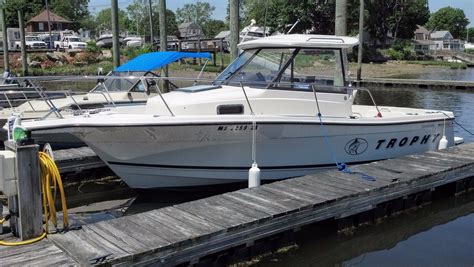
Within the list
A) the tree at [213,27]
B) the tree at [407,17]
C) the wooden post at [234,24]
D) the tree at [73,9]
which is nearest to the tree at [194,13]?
the tree at [213,27]

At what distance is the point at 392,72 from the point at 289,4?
16.5 m

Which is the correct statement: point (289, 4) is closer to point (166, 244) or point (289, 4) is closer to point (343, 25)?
point (343, 25)

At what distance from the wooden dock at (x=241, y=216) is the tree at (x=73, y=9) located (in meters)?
83.9

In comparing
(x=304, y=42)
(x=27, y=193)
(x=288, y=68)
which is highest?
(x=304, y=42)

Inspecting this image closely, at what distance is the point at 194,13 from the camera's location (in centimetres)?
12106

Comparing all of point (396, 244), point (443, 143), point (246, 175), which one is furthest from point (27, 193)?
point (443, 143)

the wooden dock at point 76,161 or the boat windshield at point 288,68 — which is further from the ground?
the boat windshield at point 288,68

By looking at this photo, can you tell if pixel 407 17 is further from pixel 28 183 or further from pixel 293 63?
pixel 28 183

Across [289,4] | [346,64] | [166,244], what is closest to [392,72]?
[289,4]

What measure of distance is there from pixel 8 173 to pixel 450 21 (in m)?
144

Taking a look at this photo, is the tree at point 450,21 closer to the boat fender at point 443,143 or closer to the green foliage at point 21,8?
the green foliage at point 21,8

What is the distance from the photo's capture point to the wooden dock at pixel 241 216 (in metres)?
5.01

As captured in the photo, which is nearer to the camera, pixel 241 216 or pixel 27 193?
pixel 27 193

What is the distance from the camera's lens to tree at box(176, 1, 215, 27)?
396 feet
